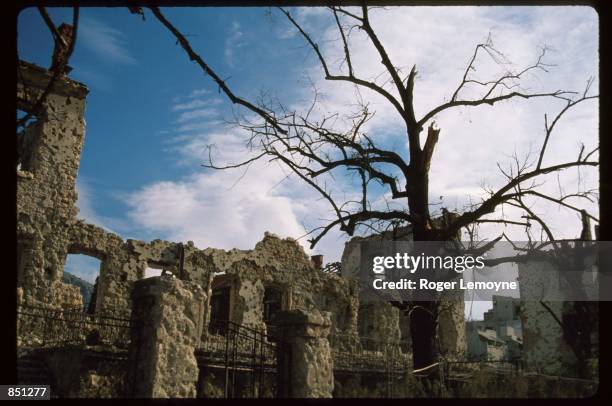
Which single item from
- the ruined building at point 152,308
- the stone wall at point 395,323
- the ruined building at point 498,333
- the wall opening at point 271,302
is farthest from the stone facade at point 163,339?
the ruined building at point 498,333

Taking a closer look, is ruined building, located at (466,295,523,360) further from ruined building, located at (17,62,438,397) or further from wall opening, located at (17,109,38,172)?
wall opening, located at (17,109,38,172)

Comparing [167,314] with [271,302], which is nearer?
[167,314]

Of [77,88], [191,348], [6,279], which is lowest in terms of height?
[191,348]

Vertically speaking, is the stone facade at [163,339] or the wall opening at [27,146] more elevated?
the wall opening at [27,146]

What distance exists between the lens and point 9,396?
2609 mm

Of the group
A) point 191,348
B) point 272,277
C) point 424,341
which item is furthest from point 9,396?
point 272,277

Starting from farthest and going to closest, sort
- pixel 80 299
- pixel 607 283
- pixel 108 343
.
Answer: pixel 80 299, pixel 108 343, pixel 607 283

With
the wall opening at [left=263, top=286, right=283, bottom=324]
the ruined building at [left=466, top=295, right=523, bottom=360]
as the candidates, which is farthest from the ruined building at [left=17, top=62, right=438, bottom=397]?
the ruined building at [left=466, top=295, right=523, bottom=360]

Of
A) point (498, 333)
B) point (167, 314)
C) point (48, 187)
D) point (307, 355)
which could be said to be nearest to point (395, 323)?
point (48, 187)

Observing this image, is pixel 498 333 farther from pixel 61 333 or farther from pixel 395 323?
pixel 61 333

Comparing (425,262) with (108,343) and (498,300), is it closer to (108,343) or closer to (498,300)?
(108,343)

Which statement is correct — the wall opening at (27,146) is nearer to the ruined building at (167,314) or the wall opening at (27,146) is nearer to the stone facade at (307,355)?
the ruined building at (167,314)

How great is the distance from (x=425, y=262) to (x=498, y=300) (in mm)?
36193

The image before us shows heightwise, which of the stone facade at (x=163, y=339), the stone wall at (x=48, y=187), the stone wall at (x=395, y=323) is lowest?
the stone wall at (x=395, y=323)
